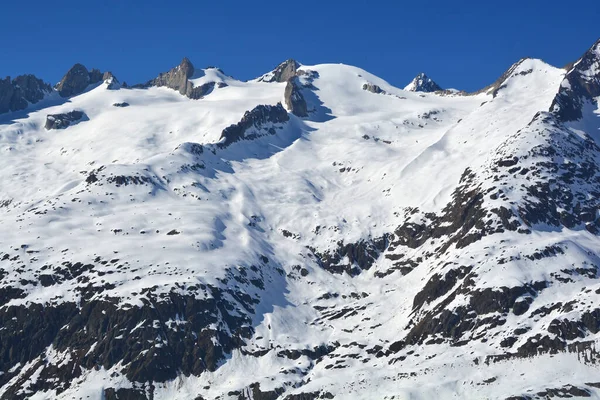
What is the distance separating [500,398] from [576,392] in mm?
15879

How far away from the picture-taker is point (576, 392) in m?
195

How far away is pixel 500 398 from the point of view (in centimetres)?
19838

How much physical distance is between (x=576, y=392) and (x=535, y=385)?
888cm

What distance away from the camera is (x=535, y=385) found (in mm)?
199750

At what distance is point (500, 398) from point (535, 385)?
8413mm
